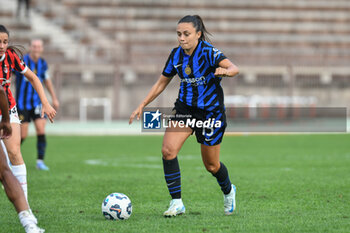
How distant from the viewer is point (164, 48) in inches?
1111

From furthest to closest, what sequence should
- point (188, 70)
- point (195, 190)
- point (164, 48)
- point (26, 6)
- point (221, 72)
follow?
point (26, 6)
point (164, 48)
point (195, 190)
point (188, 70)
point (221, 72)

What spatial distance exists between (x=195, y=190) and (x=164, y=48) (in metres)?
20.5

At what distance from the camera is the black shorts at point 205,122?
597cm

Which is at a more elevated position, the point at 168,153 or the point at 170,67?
the point at 170,67

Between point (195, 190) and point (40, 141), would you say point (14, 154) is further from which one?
point (40, 141)

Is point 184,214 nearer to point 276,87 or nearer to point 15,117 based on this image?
point 15,117

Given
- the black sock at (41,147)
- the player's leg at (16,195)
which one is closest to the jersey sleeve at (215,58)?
the player's leg at (16,195)

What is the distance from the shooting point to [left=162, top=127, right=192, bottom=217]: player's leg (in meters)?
5.95

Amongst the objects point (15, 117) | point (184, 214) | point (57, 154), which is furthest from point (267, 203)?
point (57, 154)

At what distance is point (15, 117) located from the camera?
591cm

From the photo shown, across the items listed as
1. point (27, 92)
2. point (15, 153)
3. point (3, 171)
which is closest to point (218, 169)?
point (15, 153)

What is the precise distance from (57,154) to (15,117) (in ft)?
26.4

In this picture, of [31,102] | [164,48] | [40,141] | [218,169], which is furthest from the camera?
[164,48]

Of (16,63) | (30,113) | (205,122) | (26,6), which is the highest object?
(26,6)
